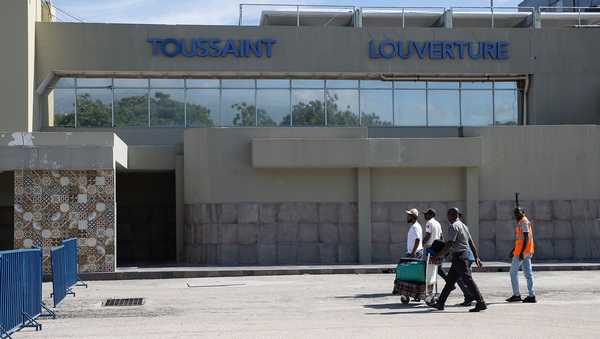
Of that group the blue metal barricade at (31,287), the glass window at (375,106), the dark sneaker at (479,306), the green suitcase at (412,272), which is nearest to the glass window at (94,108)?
the glass window at (375,106)

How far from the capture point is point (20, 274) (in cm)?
1331

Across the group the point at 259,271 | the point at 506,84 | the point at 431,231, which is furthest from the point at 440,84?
the point at 431,231

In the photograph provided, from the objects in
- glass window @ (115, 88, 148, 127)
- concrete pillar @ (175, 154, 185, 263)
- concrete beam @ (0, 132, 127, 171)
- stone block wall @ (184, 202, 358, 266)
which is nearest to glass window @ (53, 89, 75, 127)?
glass window @ (115, 88, 148, 127)

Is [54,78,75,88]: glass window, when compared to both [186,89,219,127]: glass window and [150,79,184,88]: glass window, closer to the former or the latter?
[150,79,184,88]: glass window

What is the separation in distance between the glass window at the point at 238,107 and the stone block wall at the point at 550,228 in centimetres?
934

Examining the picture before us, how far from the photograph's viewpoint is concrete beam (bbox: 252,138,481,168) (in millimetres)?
27234

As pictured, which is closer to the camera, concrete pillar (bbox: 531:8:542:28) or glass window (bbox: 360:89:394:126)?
glass window (bbox: 360:89:394:126)

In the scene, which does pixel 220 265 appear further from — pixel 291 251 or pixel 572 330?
pixel 572 330

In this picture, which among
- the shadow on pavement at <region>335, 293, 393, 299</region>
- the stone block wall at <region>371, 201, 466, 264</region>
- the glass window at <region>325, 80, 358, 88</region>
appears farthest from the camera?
the glass window at <region>325, 80, 358, 88</region>

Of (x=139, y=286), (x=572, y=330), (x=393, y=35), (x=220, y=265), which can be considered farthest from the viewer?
(x=393, y=35)

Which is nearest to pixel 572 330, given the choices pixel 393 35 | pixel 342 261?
pixel 342 261

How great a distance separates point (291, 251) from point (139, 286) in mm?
6770

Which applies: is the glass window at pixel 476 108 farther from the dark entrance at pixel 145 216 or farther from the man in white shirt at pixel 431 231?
the man in white shirt at pixel 431 231

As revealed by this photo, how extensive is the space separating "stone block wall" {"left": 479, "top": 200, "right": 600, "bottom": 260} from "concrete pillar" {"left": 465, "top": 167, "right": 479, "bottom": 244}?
0.18m
